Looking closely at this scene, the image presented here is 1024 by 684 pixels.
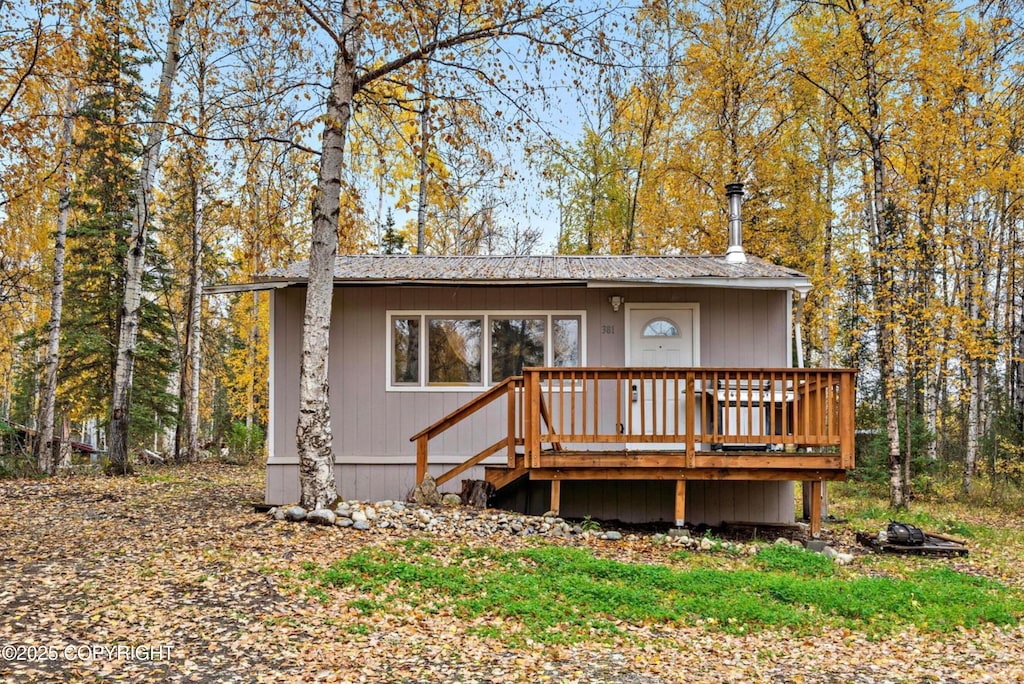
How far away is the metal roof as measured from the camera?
8.98 m

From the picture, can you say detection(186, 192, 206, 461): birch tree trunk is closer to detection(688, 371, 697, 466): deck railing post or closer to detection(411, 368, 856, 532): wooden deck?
detection(411, 368, 856, 532): wooden deck

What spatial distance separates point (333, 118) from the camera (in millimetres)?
8203

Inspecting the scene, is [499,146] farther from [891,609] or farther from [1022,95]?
[1022,95]

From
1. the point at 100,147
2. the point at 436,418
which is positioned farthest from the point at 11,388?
the point at 436,418

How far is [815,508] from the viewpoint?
830 centimetres

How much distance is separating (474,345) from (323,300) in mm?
2250

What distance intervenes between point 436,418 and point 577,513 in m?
2.09

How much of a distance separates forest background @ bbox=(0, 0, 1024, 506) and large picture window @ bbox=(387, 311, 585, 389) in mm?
1542

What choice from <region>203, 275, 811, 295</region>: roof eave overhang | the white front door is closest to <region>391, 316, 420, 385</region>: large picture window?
<region>203, 275, 811, 295</region>: roof eave overhang

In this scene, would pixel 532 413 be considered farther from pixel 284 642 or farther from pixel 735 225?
pixel 735 225

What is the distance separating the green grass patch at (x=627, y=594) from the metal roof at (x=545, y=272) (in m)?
3.41

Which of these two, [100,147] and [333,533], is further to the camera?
[100,147]

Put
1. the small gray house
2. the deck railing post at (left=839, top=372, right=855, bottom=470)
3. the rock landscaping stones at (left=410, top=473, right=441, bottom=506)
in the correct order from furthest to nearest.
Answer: the small gray house < the rock landscaping stones at (left=410, top=473, right=441, bottom=506) < the deck railing post at (left=839, top=372, right=855, bottom=470)

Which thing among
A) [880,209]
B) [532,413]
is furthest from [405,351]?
[880,209]
